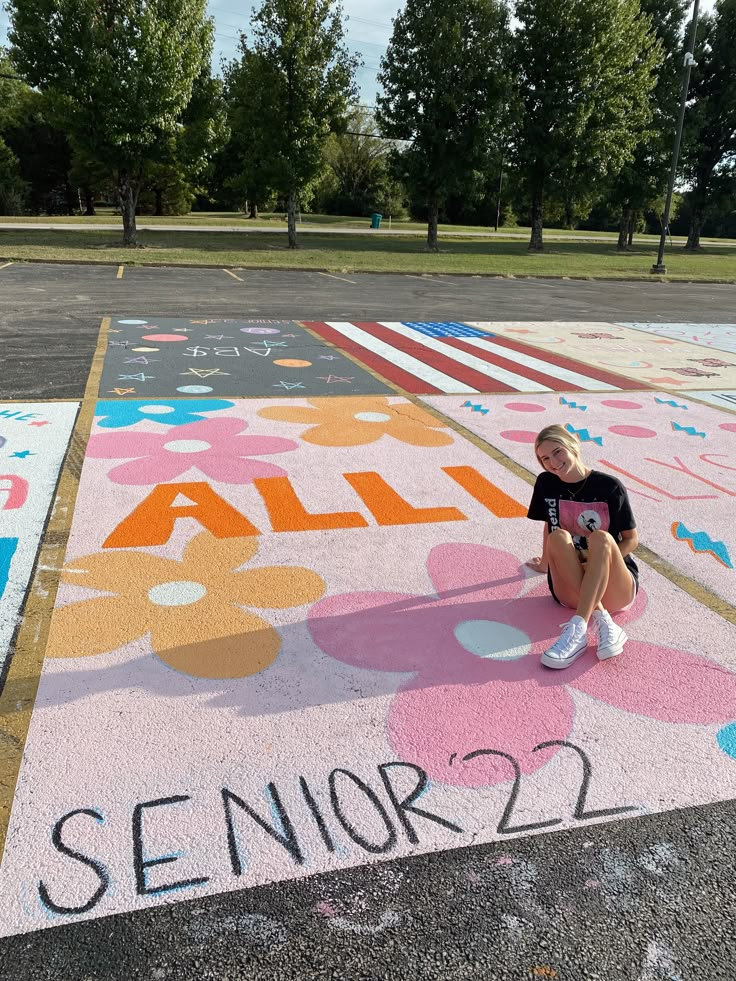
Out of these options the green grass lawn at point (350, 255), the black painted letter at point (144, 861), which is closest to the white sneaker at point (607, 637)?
the black painted letter at point (144, 861)

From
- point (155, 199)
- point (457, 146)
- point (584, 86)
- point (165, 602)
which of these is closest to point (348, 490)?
point (165, 602)

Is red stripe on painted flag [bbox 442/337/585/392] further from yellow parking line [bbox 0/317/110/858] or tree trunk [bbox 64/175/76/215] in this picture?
tree trunk [bbox 64/175/76/215]

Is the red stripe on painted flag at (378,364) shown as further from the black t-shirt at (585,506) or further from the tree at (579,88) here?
the tree at (579,88)

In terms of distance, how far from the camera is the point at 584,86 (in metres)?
33.3

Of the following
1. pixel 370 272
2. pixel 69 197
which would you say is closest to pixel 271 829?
pixel 370 272

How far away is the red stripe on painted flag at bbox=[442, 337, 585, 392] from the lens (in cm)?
944

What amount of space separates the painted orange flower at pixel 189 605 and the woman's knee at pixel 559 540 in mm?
1298

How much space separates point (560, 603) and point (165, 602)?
2138 mm

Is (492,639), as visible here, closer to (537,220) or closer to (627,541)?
Answer: (627,541)

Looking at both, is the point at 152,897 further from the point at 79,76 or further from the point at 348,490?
the point at 79,76

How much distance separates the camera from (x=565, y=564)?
3.71 meters

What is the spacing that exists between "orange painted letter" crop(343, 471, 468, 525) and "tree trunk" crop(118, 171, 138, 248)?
2756cm

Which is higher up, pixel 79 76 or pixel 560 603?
pixel 79 76

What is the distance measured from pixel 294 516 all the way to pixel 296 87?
27617 millimetres
